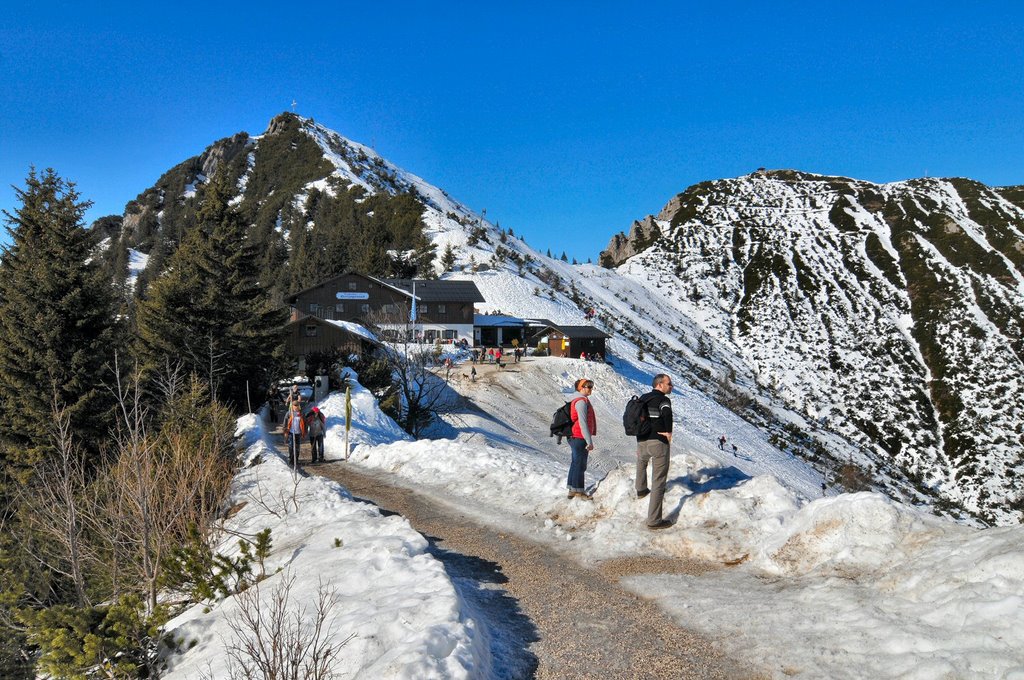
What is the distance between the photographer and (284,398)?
30391mm

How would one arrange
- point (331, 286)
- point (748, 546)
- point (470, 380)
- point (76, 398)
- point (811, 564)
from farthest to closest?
point (331, 286)
point (470, 380)
point (76, 398)
point (748, 546)
point (811, 564)

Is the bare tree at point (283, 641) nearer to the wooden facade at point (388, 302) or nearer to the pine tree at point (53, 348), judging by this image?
the pine tree at point (53, 348)


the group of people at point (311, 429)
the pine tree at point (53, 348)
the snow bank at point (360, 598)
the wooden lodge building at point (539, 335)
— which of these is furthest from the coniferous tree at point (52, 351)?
the wooden lodge building at point (539, 335)

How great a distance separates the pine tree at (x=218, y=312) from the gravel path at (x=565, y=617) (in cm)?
2112

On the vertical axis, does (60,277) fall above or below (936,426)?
above

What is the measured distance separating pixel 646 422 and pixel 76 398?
19.9 metres

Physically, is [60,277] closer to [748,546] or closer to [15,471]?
[15,471]

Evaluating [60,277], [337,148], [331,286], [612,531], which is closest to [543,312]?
[331,286]

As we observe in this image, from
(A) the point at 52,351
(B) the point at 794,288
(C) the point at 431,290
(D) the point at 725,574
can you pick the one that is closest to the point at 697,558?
(D) the point at 725,574

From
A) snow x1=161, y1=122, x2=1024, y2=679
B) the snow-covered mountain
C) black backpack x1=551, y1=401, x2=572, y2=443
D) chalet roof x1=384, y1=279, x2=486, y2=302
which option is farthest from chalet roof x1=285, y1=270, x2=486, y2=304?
black backpack x1=551, y1=401, x2=572, y2=443

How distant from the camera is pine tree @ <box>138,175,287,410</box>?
27.7 meters

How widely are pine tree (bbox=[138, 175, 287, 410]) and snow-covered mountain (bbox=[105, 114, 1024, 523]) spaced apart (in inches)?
119

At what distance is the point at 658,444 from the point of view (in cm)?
868

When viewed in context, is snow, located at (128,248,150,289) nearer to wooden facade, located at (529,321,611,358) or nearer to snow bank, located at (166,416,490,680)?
wooden facade, located at (529,321,611,358)
